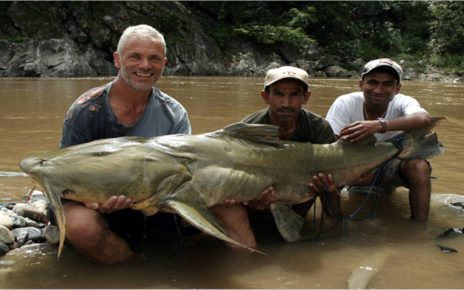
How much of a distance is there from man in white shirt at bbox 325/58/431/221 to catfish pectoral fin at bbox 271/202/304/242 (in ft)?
2.21

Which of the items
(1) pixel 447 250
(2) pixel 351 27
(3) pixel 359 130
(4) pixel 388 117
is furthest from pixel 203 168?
(2) pixel 351 27

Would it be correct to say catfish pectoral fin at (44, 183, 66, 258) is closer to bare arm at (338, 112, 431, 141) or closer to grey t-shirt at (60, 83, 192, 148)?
grey t-shirt at (60, 83, 192, 148)

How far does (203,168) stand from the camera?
297 centimetres

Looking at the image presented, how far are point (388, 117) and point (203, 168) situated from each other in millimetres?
1861

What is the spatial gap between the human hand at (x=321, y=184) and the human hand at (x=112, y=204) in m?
1.28

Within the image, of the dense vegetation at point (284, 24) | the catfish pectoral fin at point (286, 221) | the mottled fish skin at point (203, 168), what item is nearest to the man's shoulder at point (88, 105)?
the mottled fish skin at point (203, 168)

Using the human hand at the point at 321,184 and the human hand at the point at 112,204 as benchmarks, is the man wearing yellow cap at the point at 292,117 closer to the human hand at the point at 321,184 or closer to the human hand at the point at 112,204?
the human hand at the point at 321,184

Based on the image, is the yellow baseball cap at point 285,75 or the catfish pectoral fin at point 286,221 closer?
the catfish pectoral fin at point 286,221

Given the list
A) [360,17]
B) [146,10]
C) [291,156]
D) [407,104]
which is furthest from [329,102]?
[360,17]

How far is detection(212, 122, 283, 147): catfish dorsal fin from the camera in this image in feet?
10.7

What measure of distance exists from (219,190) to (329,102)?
10.8m

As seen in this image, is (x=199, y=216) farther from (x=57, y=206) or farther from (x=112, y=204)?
(x=57, y=206)

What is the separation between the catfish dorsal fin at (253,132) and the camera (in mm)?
3266

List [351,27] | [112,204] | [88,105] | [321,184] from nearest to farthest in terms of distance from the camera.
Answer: [112,204]
[88,105]
[321,184]
[351,27]
